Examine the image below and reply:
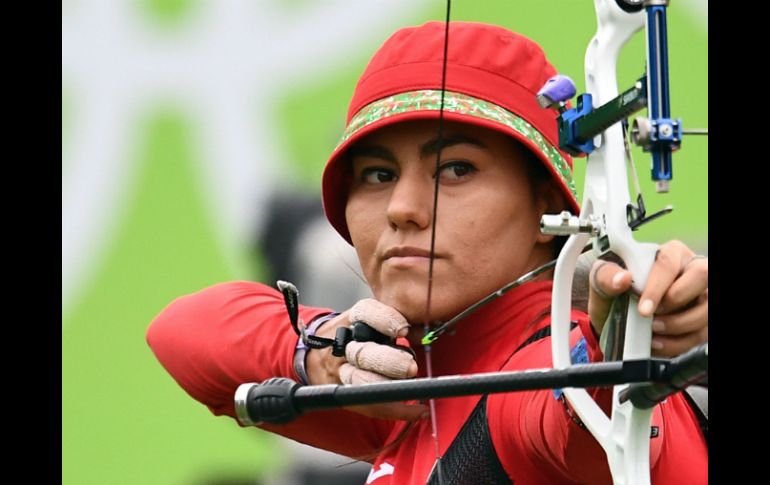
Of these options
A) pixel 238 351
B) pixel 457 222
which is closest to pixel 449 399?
pixel 457 222

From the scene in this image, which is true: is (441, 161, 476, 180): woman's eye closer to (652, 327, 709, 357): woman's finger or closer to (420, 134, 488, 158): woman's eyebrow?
(420, 134, 488, 158): woman's eyebrow

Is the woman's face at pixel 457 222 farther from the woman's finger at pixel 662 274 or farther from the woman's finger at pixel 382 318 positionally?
the woman's finger at pixel 662 274

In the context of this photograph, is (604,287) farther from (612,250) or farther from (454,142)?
(454,142)

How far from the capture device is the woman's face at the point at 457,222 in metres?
1.87

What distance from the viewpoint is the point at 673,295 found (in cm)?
129

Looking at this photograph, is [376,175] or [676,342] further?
[376,175]

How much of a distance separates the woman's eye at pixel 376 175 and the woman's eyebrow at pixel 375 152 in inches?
0.9

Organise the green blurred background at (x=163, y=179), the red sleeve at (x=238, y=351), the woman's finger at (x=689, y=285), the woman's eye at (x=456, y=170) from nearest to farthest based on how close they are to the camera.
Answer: the woman's finger at (x=689, y=285), the woman's eye at (x=456, y=170), the red sleeve at (x=238, y=351), the green blurred background at (x=163, y=179)

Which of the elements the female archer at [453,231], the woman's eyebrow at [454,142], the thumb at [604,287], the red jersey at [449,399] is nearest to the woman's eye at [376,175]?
the female archer at [453,231]

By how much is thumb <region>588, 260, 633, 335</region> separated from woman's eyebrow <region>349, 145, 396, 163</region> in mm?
616

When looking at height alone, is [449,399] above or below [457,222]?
below

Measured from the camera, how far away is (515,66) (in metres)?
1.95

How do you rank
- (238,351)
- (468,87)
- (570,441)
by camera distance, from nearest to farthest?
(570,441) < (468,87) < (238,351)

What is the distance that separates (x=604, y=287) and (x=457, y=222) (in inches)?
21.5
